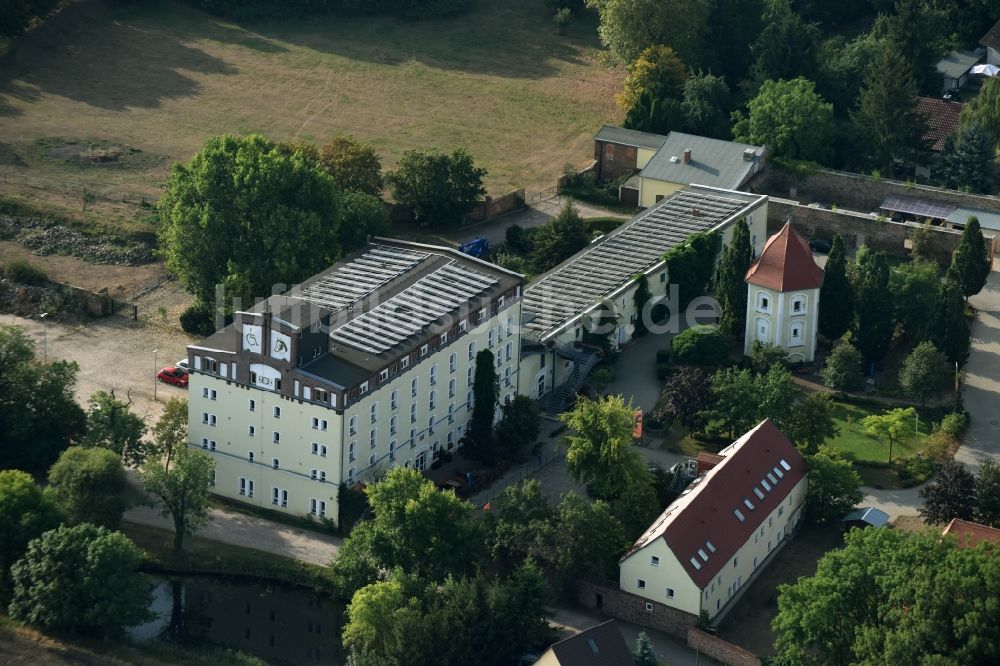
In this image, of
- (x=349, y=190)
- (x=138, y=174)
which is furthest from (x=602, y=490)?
(x=138, y=174)

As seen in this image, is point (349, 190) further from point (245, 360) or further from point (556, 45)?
point (556, 45)

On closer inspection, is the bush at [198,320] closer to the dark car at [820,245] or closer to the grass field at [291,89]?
the grass field at [291,89]

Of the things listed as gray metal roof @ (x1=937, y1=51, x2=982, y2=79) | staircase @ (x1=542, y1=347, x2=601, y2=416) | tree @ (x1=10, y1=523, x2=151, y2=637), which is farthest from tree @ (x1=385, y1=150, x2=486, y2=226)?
tree @ (x1=10, y1=523, x2=151, y2=637)

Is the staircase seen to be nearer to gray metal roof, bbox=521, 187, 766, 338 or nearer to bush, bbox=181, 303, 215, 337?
gray metal roof, bbox=521, 187, 766, 338

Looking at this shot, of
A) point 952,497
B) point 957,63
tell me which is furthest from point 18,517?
point 957,63

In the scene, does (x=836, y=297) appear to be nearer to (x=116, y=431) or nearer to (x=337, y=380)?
(x=337, y=380)
